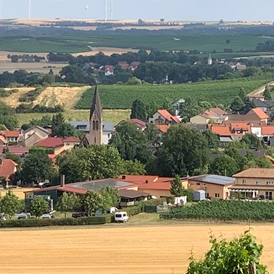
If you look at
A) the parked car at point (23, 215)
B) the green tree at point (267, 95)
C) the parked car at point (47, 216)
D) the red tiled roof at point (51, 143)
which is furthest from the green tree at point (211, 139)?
the green tree at point (267, 95)

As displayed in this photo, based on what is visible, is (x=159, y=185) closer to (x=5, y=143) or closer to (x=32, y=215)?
(x=32, y=215)

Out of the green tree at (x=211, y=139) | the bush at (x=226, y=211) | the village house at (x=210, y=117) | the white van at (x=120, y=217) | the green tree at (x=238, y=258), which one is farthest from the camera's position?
the village house at (x=210, y=117)

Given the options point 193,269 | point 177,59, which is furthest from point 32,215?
point 177,59

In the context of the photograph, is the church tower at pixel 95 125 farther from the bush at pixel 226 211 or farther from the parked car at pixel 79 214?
the bush at pixel 226 211

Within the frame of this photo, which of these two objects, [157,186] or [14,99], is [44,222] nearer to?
[157,186]

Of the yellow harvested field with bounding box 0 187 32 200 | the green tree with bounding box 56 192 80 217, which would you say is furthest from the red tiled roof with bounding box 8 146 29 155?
the green tree with bounding box 56 192 80 217

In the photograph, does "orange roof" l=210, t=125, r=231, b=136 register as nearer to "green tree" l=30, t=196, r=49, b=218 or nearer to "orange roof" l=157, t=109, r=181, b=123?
"orange roof" l=157, t=109, r=181, b=123

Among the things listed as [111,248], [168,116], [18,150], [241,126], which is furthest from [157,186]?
[168,116]
